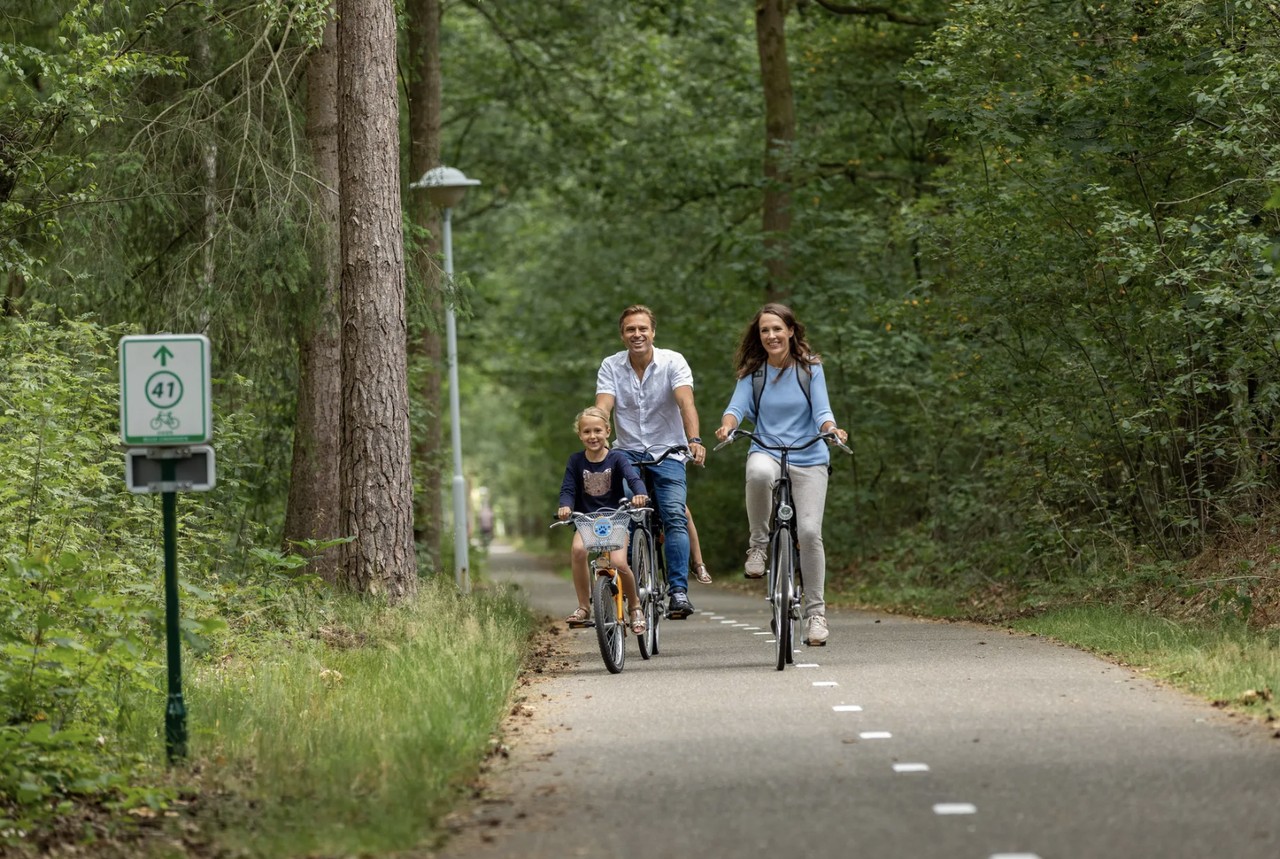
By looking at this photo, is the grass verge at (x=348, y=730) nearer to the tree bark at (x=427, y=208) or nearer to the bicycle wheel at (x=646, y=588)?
the bicycle wheel at (x=646, y=588)

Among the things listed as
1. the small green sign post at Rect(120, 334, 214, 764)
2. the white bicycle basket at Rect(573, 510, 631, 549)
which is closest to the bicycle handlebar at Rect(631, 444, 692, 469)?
the white bicycle basket at Rect(573, 510, 631, 549)

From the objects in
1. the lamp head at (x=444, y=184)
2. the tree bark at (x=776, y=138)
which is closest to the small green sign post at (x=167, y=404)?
the lamp head at (x=444, y=184)

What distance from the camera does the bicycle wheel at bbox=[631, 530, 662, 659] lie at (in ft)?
35.0

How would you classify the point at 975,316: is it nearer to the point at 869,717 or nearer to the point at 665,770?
the point at 869,717

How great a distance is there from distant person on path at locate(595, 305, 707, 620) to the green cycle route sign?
4267 mm

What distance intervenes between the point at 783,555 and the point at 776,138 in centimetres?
1385

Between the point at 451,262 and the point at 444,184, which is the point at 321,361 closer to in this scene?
the point at 444,184

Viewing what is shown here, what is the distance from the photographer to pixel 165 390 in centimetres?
718

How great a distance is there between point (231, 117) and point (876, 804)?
434 inches

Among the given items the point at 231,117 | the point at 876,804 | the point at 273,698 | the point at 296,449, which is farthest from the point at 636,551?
the point at 231,117

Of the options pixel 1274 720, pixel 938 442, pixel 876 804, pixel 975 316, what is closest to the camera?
pixel 876 804

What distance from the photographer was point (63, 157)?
13758mm

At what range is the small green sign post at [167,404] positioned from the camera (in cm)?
714

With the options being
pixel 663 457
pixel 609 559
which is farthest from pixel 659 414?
pixel 609 559
